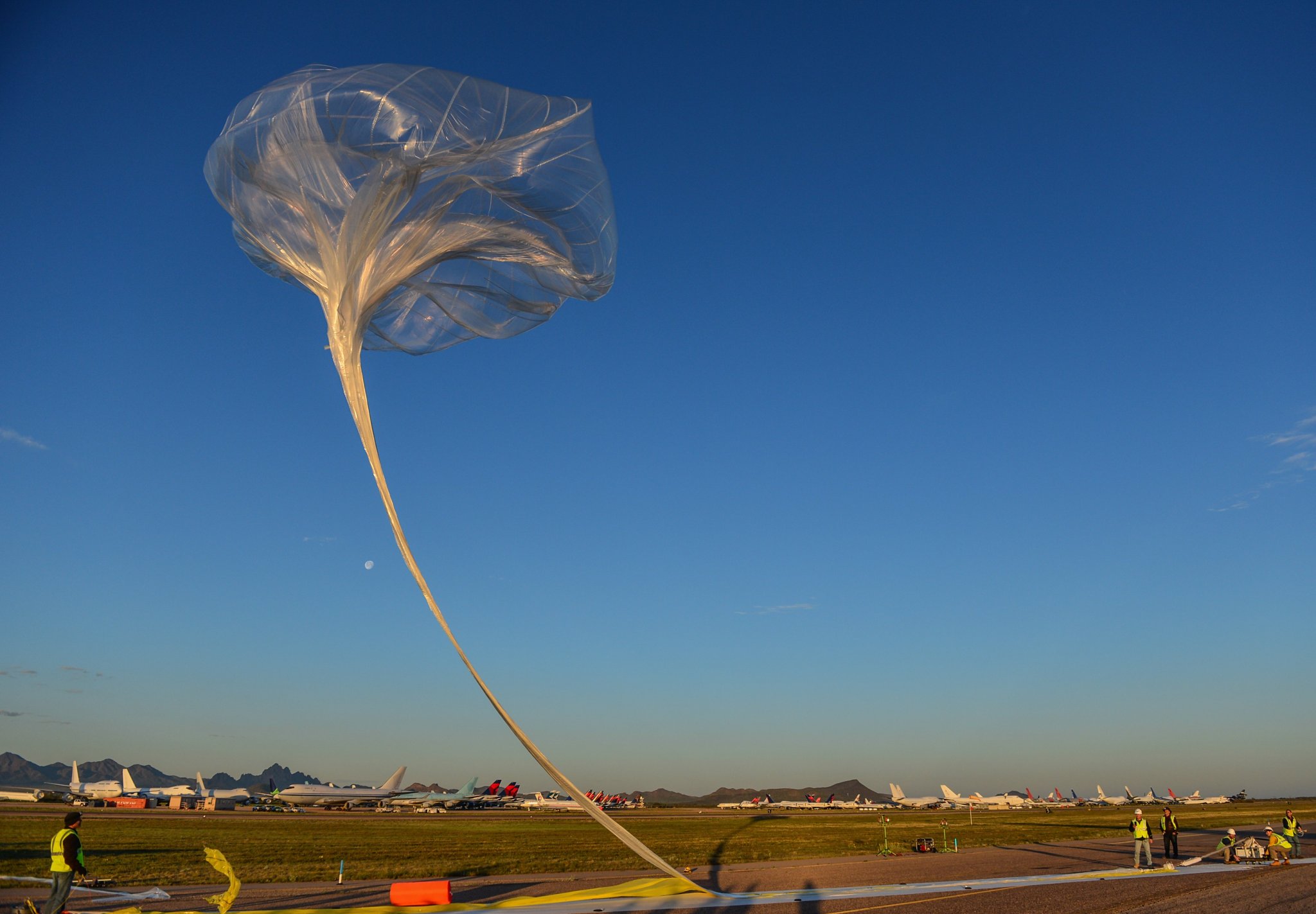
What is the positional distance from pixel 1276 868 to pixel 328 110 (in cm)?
2709

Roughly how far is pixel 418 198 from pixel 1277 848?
2701cm

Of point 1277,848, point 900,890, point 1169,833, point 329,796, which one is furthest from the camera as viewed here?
point 329,796

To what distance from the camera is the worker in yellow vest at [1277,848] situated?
21.3 metres

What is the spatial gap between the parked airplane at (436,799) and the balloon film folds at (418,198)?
272 ft

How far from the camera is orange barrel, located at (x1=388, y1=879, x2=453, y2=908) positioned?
1325 centimetres

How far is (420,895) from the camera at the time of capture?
13.4 meters

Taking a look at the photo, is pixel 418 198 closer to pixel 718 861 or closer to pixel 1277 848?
pixel 718 861

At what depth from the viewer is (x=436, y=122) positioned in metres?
6.61

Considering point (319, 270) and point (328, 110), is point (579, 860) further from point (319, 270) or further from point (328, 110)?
point (328, 110)

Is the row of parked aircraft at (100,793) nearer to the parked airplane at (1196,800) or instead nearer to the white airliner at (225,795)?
the white airliner at (225,795)

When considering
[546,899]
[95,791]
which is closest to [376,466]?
[546,899]

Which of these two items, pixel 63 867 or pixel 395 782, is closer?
pixel 63 867

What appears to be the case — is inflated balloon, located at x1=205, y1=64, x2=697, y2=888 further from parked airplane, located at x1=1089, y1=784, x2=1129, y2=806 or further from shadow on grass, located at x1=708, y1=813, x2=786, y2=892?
parked airplane, located at x1=1089, y1=784, x2=1129, y2=806

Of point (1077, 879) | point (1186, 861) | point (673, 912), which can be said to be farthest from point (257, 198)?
point (1186, 861)
